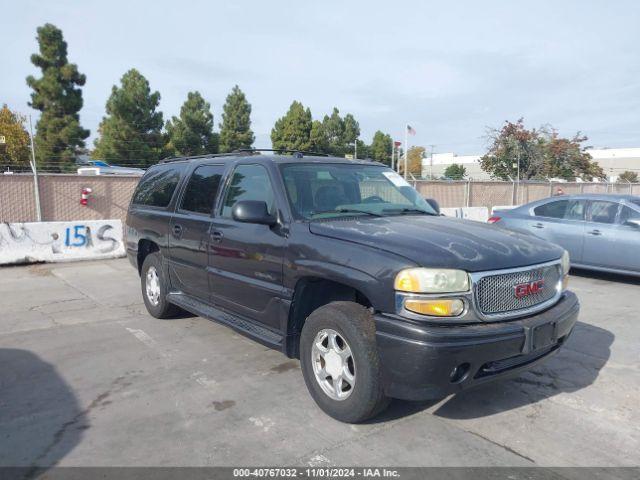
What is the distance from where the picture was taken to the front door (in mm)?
3910

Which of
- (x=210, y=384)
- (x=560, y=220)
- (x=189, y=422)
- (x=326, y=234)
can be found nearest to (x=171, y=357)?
(x=210, y=384)

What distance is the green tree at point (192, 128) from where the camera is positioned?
34.3m

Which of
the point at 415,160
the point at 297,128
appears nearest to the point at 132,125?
the point at 297,128

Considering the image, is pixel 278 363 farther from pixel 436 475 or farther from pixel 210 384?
pixel 436 475

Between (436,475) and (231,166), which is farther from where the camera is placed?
(231,166)

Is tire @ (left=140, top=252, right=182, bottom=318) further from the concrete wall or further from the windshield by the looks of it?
the concrete wall

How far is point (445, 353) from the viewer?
9.47ft

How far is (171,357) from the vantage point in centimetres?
470

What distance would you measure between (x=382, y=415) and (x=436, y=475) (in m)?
0.75

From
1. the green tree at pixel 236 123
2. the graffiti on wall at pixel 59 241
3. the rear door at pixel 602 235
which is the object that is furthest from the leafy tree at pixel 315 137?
the rear door at pixel 602 235

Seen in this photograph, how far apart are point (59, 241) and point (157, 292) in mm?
5296

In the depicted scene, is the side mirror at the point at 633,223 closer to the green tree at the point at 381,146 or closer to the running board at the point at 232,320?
the running board at the point at 232,320

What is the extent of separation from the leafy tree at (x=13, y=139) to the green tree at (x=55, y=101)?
10.9 feet

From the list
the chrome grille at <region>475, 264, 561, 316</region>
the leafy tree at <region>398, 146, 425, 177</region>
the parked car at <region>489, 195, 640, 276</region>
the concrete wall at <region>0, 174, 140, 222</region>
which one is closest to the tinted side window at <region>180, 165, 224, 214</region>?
the chrome grille at <region>475, 264, 561, 316</region>
